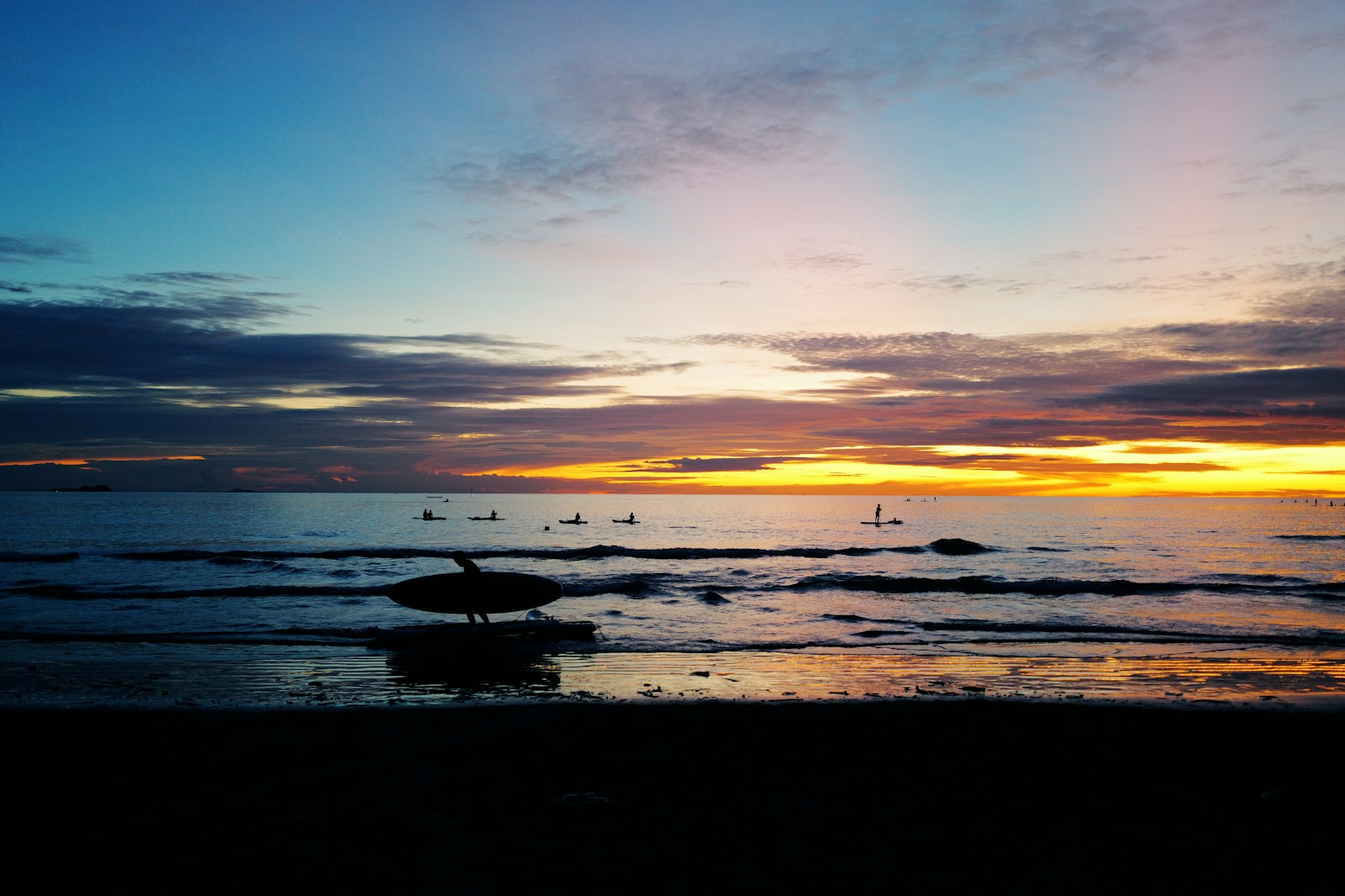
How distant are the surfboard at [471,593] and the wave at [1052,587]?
18.2 m

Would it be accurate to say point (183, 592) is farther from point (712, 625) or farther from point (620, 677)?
point (620, 677)

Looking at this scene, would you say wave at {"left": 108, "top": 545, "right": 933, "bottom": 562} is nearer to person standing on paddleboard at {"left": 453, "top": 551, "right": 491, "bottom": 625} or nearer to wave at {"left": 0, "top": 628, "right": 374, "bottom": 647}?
wave at {"left": 0, "top": 628, "right": 374, "bottom": 647}

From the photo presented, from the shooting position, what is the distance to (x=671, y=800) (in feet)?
28.8

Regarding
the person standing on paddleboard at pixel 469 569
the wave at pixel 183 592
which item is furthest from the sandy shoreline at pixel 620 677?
the wave at pixel 183 592

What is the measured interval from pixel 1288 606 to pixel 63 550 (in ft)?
236

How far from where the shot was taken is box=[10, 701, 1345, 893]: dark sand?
6848 millimetres

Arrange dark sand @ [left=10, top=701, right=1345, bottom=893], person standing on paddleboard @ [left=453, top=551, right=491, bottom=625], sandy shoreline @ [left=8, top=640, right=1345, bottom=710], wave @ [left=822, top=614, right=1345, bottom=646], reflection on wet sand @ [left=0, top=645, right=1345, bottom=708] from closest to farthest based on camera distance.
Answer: dark sand @ [left=10, top=701, right=1345, bottom=893] < sandy shoreline @ [left=8, top=640, right=1345, bottom=710] < reflection on wet sand @ [left=0, top=645, right=1345, bottom=708] < person standing on paddleboard @ [left=453, top=551, right=491, bottom=625] < wave @ [left=822, top=614, right=1345, bottom=646]

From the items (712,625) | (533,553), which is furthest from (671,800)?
(533,553)

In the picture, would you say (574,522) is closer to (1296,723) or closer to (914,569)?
(914,569)

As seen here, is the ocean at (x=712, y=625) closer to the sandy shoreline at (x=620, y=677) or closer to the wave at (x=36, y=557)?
the sandy shoreline at (x=620, y=677)

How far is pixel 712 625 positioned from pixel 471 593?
7885 mm

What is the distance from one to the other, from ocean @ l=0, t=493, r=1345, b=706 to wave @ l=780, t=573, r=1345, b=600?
0.22 metres

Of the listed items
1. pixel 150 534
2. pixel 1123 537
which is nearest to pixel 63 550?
pixel 150 534

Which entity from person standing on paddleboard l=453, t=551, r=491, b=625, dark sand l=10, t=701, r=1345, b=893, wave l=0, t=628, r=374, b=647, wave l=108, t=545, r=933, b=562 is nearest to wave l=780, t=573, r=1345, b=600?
wave l=108, t=545, r=933, b=562
